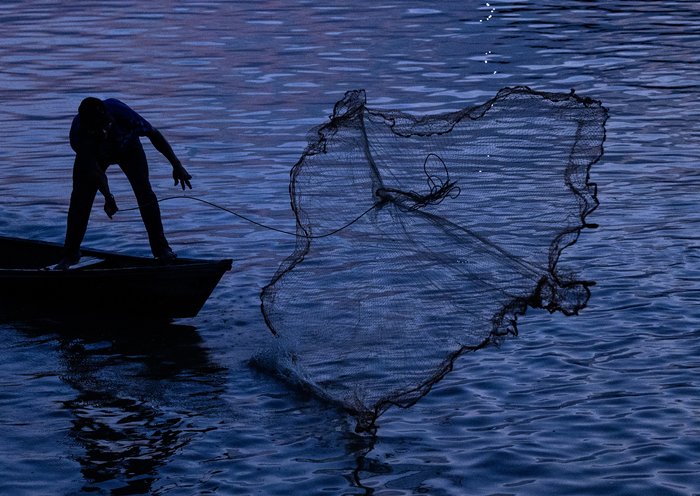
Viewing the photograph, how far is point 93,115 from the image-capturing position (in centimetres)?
1088

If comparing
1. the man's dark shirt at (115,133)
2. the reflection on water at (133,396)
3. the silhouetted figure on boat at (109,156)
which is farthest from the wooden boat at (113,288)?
the man's dark shirt at (115,133)

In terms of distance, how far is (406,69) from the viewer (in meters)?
25.7

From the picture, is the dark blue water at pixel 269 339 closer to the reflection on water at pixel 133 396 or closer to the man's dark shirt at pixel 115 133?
the reflection on water at pixel 133 396

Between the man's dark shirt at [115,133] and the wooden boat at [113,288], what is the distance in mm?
1162

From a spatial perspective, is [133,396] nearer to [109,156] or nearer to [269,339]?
[269,339]

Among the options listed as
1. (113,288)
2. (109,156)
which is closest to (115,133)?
(109,156)

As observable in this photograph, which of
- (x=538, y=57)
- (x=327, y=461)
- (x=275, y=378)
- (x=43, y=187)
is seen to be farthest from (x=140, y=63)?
(x=327, y=461)

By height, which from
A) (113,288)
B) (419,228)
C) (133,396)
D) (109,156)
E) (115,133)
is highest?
(115,133)

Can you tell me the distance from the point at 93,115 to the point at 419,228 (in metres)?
3.41

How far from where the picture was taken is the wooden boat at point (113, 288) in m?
11.3

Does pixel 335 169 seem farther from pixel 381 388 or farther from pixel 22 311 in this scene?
pixel 22 311

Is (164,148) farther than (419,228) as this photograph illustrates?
Yes

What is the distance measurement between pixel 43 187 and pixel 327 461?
9.75 metres

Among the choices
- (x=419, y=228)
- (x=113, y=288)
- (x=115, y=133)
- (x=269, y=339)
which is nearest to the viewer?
(x=419, y=228)
